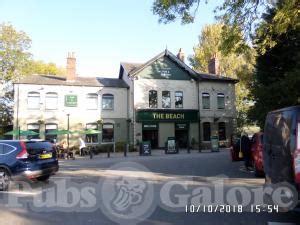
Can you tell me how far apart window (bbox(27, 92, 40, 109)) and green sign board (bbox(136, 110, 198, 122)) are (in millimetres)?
9443

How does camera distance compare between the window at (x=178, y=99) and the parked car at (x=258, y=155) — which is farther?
the window at (x=178, y=99)

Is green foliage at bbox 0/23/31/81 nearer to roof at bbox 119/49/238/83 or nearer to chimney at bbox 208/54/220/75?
roof at bbox 119/49/238/83

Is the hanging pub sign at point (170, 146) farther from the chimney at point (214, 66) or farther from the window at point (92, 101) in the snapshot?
the chimney at point (214, 66)

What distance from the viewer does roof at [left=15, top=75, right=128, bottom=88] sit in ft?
111

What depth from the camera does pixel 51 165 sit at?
40.4 feet

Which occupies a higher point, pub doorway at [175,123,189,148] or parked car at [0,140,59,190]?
pub doorway at [175,123,189,148]

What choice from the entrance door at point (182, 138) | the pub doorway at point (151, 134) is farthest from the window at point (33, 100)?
the entrance door at point (182, 138)

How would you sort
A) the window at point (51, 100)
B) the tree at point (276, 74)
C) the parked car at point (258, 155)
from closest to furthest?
the parked car at point (258, 155), the tree at point (276, 74), the window at point (51, 100)

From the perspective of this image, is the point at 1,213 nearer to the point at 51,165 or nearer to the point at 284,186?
the point at 51,165

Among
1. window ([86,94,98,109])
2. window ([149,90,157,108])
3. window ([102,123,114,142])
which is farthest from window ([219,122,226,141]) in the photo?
window ([86,94,98,109])

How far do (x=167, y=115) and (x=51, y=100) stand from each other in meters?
11.4

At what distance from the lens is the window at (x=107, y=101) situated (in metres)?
35.8

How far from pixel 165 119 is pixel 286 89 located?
19.7 meters

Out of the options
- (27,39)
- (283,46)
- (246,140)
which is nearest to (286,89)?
(246,140)
